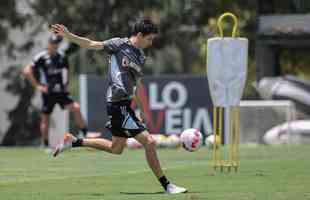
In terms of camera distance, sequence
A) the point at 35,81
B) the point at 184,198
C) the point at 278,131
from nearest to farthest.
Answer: the point at 184,198
the point at 35,81
the point at 278,131

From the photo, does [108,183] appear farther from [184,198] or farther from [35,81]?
[35,81]

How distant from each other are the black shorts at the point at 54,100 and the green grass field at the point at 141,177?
254 centimetres

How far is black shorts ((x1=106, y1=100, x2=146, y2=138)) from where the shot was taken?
512 inches

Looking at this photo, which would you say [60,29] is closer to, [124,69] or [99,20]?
[124,69]

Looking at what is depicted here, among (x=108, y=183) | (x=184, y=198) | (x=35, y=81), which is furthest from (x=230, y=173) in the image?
(x=35, y=81)

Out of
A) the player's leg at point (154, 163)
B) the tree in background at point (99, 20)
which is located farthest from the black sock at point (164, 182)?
the tree in background at point (99, 20)

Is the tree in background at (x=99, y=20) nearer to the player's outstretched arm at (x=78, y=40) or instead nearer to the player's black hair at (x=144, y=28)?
the player's outstretched arm at (x=78, y=40)

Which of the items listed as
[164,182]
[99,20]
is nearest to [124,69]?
[164,182]

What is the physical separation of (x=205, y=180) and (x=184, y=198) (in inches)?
96.5

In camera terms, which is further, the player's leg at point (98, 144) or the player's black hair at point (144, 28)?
the player's leg at point (98, 144)

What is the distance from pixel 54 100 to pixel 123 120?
1054 cm

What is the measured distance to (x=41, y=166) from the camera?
17.5 metres

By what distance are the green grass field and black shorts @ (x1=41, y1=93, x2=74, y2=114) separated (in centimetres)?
254

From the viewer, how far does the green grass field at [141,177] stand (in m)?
12.4
